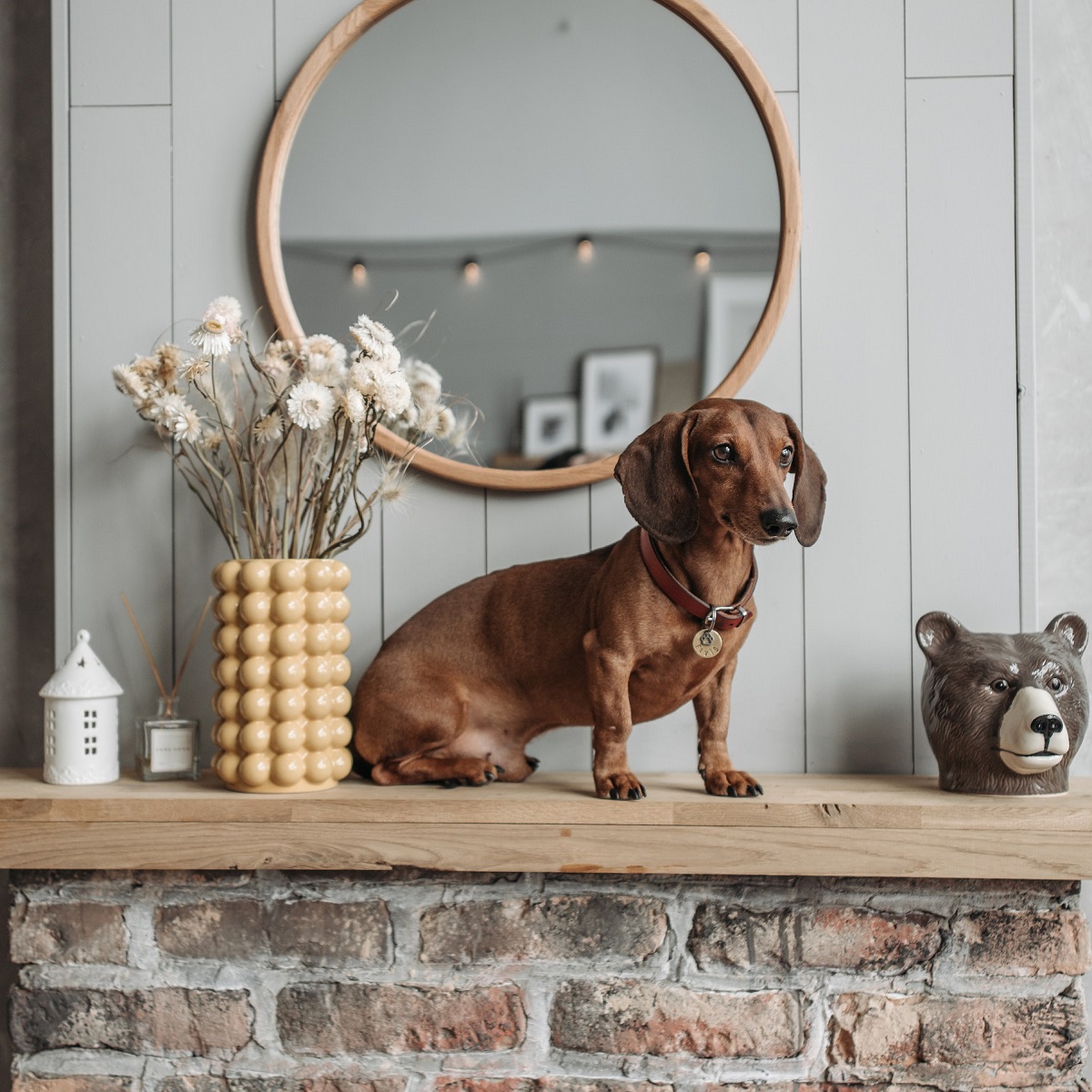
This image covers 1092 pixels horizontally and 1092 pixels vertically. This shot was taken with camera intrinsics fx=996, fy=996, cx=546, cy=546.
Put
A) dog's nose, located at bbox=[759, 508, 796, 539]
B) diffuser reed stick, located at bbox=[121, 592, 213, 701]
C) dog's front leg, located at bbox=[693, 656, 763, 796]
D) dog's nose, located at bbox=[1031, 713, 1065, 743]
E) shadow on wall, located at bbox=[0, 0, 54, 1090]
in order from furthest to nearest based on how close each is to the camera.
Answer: shadow on wall, located at bbox=[0, 0, 54, 1090]
diffuser reed stick, located at bbox=[121, 592, 213, 701]
dog's front leg, located at bbox=[693, 656, 763, 796]
dog's nose, located at bbox=[1031, 713, 1065, 743]
dog's nose, located at bbox=[759, 508, 796, 539]

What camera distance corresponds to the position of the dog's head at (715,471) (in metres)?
1.18

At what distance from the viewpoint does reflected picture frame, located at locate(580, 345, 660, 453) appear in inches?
59.5

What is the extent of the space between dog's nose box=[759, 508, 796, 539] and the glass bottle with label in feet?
2.77

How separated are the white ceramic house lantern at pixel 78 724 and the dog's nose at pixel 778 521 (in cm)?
92

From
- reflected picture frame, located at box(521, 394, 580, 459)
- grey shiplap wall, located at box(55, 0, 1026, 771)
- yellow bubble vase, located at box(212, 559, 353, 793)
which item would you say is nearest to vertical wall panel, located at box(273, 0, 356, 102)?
grey shiplap wall, located at box(55, 0, 1026, 771)

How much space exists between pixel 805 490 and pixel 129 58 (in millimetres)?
1247

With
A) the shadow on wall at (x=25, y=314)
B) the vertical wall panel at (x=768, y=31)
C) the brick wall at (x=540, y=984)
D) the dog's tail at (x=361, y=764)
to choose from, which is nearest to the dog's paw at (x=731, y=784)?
the brick wall at (x=540, y=984)

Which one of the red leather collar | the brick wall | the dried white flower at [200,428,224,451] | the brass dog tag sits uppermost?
the dried white flower at [200,428,224,451]

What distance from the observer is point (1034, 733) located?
123 cm

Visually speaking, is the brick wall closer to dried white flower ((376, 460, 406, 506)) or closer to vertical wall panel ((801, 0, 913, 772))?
vertical wall panel ((801, 0, 913, 772))

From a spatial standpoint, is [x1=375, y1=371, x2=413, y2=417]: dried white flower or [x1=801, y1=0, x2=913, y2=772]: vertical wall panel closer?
[x1=375, y1=371, x2=413, y2=417]: dried white flower

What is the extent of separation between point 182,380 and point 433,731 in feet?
2.10

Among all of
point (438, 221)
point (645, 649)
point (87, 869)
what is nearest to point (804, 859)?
point (645, 649)

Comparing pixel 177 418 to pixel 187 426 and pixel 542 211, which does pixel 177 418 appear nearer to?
pixel 187 426
